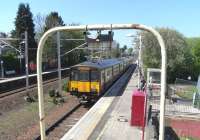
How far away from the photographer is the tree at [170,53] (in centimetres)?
4939

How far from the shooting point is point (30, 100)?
1033 inches

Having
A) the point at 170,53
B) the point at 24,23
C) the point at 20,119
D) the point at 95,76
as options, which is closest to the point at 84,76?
the point at 95,76

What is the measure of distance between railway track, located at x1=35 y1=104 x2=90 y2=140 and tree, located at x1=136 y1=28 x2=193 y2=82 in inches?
1036

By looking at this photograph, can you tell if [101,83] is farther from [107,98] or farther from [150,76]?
[150,76]

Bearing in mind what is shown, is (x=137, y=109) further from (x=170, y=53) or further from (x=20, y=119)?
(x=170, y=53)

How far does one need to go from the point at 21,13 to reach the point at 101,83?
47767 millimetres

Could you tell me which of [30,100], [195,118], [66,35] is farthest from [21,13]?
[195,118]

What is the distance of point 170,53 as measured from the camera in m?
49.9

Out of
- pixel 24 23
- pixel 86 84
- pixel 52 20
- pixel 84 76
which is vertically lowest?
pixel 86 84

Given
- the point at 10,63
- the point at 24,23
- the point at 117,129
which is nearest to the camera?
the point at 117,129

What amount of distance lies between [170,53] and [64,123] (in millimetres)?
32954

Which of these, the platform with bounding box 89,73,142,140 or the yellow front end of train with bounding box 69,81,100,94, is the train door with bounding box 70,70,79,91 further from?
the platform with bounding box 89,73,142,140

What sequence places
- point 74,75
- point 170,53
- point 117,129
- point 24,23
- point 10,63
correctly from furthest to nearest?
point 24,23, point 10,63, point 170,53, point 74,75, point 117,129

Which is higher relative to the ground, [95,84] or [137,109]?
[95,84]
